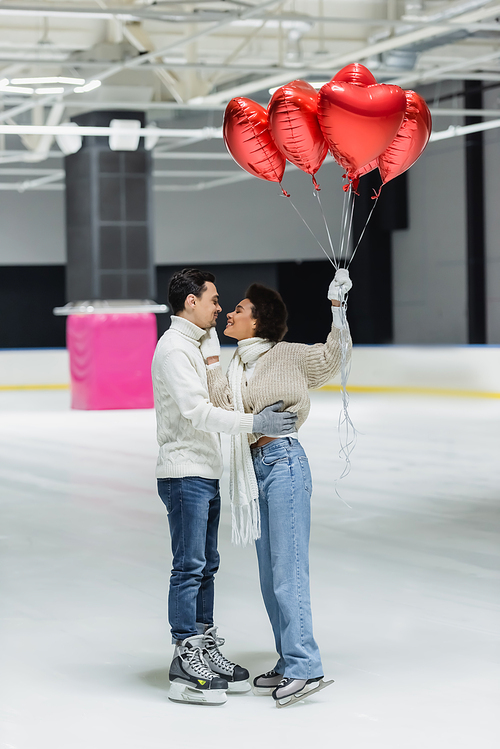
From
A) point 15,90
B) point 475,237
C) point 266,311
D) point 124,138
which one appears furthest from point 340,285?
point 475,237

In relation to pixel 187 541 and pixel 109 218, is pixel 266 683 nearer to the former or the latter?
pixel 187 541

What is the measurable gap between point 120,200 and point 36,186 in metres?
7.32

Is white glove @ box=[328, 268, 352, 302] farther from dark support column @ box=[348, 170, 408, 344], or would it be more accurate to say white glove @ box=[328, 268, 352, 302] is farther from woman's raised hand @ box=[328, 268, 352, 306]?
dark support column @ box=[348, 170, 408, 344]

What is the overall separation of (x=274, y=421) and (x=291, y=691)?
81cm

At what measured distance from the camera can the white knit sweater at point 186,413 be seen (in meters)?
3.11

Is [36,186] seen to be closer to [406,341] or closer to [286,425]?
[406,341]

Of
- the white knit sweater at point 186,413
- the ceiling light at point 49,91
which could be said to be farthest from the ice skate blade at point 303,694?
the ceiling light at point 49,91

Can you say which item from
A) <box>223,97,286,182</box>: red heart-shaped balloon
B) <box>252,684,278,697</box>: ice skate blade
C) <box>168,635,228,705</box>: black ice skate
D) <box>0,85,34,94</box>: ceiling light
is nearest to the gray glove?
<box>168,635,228,705</box>: black ice skate

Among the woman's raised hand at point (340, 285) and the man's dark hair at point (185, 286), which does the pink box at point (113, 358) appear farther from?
the woman's raised hand at point (340, 285)

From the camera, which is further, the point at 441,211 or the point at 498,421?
the point at 441,211

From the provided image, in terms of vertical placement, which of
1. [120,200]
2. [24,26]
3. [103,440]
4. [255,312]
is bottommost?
[103,440]

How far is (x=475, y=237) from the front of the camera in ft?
63.8

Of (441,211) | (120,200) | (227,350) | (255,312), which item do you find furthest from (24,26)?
(255,312)

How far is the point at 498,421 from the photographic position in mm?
11875
